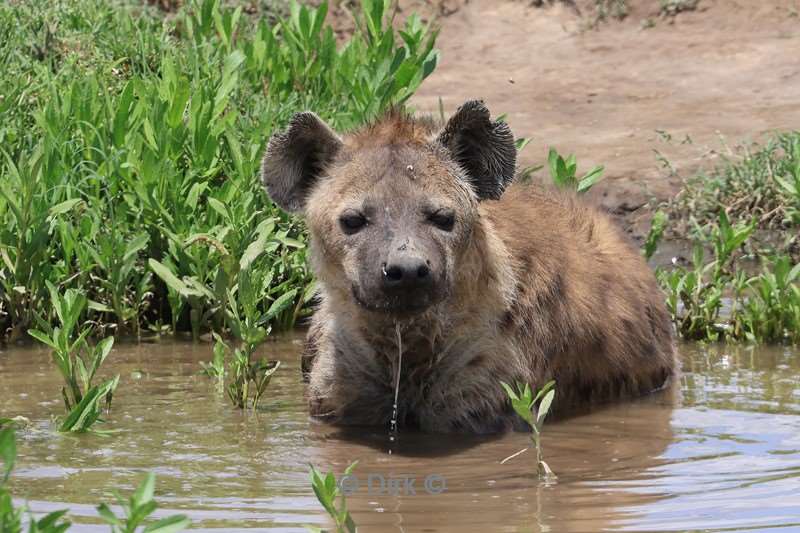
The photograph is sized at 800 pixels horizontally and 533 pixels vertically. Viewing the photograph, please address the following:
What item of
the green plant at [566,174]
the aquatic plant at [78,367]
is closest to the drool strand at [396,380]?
the aquatic plant at [78,367]

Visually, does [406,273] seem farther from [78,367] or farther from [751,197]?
[751,197]

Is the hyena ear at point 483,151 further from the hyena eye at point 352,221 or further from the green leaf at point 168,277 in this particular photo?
the green leaf at point 168,277

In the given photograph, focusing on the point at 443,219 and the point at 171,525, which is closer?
the point at 171,525

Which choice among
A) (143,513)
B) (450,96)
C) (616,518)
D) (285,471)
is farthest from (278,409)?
(450,96)

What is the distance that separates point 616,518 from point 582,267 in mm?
1751

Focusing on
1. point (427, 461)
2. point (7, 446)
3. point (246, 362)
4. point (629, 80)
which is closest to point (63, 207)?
point (246, 362)

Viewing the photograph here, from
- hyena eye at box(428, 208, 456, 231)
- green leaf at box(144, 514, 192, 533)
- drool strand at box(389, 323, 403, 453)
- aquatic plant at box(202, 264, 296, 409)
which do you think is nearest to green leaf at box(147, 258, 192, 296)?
aquatic plant at box(202, 264, 296, 409)

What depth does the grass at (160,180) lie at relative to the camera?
601cm

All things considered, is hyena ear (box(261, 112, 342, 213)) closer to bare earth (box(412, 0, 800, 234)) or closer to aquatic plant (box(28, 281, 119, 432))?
aquatic plant (box(28, 281, 119, 432))

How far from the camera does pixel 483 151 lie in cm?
509

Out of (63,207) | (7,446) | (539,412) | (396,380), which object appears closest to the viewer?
(7,446)

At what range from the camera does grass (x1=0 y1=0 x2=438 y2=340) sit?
6.01 metres

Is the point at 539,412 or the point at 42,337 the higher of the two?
the point at 42,337

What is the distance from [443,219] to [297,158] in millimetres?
578
